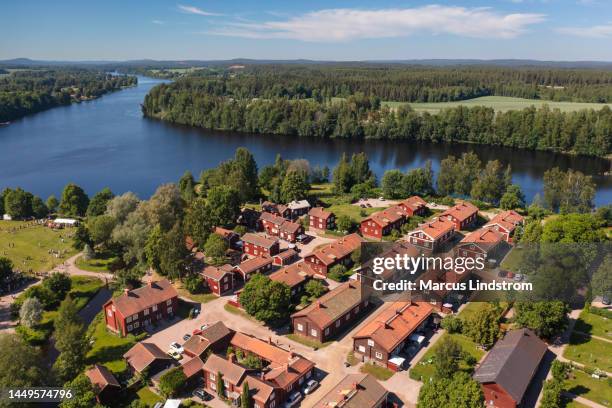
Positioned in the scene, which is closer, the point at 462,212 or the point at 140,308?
the point at 140,308

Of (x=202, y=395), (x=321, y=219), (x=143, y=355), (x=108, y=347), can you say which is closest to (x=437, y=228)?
(x=321, y=219)

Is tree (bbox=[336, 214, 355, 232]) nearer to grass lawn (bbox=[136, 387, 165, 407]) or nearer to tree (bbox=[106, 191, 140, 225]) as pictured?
tree (bbox=[106, 191, 140, 225])

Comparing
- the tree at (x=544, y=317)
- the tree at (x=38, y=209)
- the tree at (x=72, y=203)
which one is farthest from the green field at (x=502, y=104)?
the tree at (x=544, y=317)

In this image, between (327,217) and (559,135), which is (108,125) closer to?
(327,217)

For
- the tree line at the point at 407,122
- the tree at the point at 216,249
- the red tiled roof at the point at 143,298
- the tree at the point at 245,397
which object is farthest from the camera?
the tree line at the point at 407,122

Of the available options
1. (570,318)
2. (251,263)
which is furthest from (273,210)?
(570,318)

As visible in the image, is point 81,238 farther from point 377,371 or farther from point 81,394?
point 377,371

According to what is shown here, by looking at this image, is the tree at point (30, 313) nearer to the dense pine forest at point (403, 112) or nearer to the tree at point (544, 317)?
the tree at point (544, 317)
